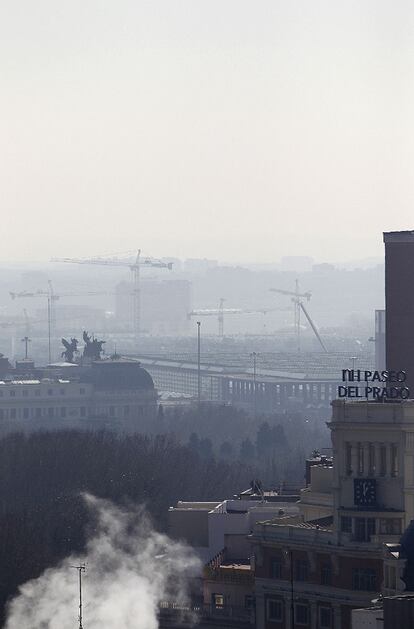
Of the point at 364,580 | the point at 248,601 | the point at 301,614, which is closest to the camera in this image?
the point at 364,580

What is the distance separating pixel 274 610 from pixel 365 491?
3.96 meters

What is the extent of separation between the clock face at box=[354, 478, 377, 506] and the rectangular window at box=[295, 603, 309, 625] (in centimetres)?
305

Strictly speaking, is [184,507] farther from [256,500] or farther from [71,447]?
[71,447]

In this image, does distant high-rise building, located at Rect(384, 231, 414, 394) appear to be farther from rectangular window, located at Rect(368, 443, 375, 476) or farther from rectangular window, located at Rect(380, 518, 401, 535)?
rectangular window, located at Rect(380, 518, 401, 535)

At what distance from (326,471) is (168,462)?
214 feet

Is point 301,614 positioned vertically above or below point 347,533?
below

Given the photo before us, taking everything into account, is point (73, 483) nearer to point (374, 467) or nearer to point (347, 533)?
point (374, 467)

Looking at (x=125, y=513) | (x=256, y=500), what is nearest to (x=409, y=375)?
(x=256, y=500)

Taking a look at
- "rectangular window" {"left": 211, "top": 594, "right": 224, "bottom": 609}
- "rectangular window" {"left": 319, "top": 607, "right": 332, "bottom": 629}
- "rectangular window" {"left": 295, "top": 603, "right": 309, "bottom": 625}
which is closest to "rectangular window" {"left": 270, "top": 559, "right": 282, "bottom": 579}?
"rectangular window" {"left": 295, "top": 603, "right": 309, "bottom": 625}

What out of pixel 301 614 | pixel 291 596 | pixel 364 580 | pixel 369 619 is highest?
pixel 369 619

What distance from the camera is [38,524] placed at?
112562 millimetres

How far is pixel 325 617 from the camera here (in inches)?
3061

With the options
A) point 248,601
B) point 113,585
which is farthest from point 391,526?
point 113,585

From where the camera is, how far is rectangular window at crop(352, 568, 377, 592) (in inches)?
3027
